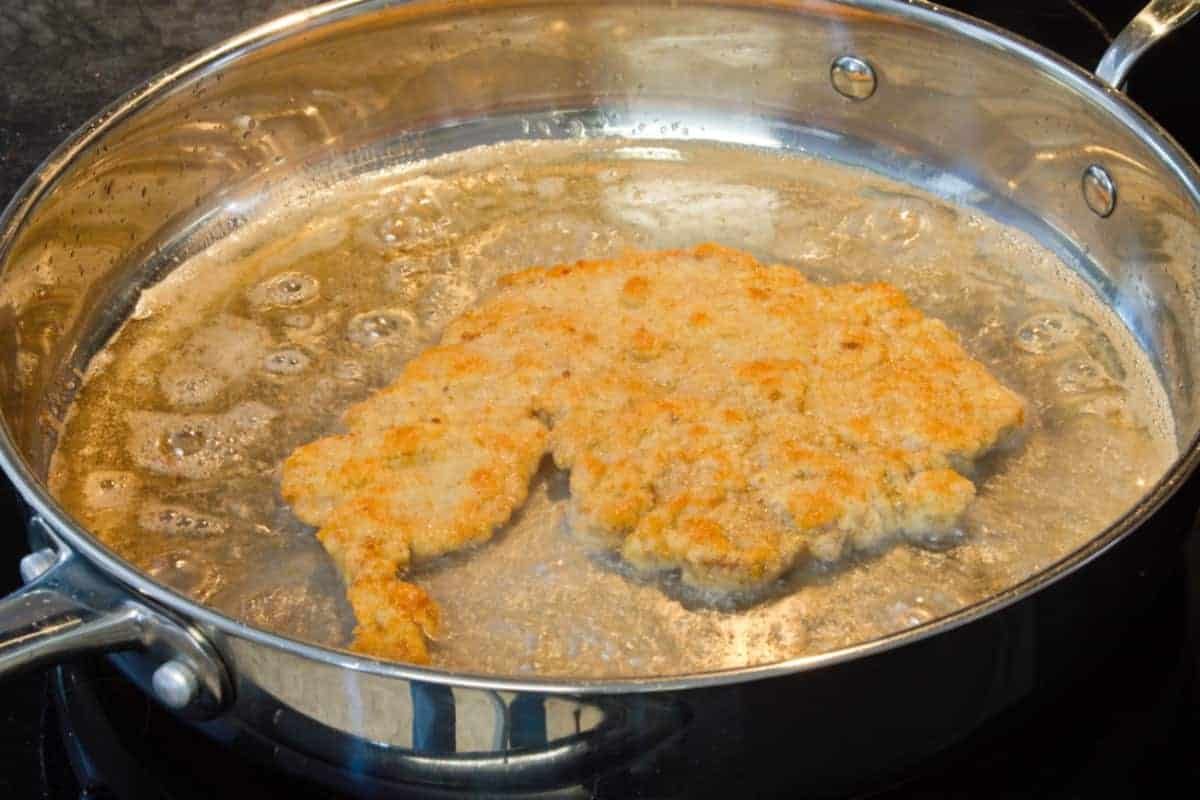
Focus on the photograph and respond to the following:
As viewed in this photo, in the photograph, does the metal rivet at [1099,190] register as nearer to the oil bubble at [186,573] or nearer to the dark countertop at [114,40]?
the dark countertop at [114,40]

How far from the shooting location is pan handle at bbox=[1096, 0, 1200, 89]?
1.27 meters

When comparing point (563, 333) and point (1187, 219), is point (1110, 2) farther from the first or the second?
point (563, 333)

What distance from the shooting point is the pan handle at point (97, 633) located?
769 mm

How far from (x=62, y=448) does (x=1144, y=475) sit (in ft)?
2.94

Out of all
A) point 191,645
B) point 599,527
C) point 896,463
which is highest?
point 896,463

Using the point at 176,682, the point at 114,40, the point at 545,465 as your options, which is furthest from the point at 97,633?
the point at 114,40

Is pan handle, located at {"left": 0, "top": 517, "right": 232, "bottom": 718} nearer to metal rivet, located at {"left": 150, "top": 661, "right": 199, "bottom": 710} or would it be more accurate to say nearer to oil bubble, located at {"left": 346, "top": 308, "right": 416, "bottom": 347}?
metal rivet, located at {"left": 150, "top": 661, "right": 199, "bottom": 710}

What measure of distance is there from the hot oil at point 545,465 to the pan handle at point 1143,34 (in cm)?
18

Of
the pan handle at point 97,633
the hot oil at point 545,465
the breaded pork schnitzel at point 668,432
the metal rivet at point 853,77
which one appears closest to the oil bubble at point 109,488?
the hot oil at point 545,465

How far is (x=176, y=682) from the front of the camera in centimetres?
78

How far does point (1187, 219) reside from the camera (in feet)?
3.86

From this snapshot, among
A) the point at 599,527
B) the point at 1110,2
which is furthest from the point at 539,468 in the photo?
the point at 1110,2

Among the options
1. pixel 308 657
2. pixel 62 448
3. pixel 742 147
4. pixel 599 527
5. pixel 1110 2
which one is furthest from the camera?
pixel 1110 2

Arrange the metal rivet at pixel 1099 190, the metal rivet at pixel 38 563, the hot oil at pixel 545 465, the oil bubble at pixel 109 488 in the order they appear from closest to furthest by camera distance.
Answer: the metal rivet at pixel 38 563
the hot oil at pixel 545 465
the oil bubble at pixel 109 488
the metal rivet at pixel 1099 190
